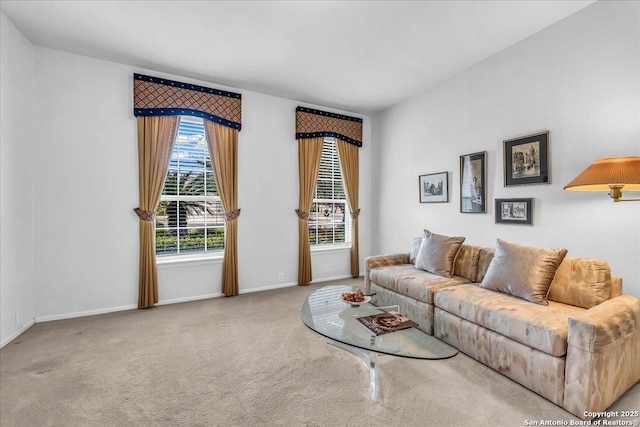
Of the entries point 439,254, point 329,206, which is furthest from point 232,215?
point 439,254

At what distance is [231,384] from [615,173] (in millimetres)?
3069

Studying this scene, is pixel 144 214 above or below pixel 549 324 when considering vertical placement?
above

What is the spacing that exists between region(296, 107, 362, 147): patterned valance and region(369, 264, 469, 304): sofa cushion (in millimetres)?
2523

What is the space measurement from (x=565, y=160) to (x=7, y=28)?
18.0ft

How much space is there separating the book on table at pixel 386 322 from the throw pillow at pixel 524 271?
1.01 m

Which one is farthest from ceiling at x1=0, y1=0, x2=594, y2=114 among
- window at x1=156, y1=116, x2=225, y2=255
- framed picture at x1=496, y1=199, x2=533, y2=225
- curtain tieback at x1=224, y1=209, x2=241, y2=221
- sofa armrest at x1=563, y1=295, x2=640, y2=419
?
sofa armrest at x1=563, y1=295, x2=640, y2=419

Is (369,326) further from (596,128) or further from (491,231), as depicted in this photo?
(596,128)

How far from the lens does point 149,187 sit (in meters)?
3.75

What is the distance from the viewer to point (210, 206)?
4312 millimetres

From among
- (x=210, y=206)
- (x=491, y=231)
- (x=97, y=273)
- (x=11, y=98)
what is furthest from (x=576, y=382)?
(x=11, y=98)

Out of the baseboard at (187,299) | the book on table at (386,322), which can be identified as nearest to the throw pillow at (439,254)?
the book on table at (386,322)

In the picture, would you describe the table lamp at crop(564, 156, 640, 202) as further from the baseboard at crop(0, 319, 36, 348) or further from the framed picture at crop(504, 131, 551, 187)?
the baseboard at crop(0, 319, 36, 348)

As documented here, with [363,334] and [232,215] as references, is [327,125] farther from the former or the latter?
[363,334]

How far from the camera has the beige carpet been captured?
5.85 ft
